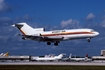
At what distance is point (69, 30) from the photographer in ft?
368

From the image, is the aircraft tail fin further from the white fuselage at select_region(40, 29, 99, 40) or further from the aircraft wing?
the white fuselage at select_region(40, 29, 99, 40)

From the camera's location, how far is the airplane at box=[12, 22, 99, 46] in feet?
353

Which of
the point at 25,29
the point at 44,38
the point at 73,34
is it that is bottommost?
the point at 44,38

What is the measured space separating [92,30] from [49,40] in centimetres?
2021

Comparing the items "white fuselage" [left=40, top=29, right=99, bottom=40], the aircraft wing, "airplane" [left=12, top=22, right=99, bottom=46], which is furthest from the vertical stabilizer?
"white fuselage" [left=40, top=29, right=99, bottom=40]

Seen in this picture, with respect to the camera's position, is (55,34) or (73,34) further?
(55,34)

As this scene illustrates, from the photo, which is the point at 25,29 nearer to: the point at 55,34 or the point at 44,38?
the point at 44,38

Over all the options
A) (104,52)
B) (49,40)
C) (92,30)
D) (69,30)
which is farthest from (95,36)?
(104,52)

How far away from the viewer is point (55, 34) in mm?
115875

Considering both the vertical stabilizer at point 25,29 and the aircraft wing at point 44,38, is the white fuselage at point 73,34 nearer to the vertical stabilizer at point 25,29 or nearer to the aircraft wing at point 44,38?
the aircraft wing at point 44,38

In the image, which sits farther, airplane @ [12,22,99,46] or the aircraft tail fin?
the aircraft tail fin

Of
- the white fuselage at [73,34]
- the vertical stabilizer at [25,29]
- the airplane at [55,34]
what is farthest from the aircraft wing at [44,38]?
the vertical stabilizer at [25,29]

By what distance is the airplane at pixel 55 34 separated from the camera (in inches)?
4235

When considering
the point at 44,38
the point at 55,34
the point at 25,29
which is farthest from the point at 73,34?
the point at 25,29
